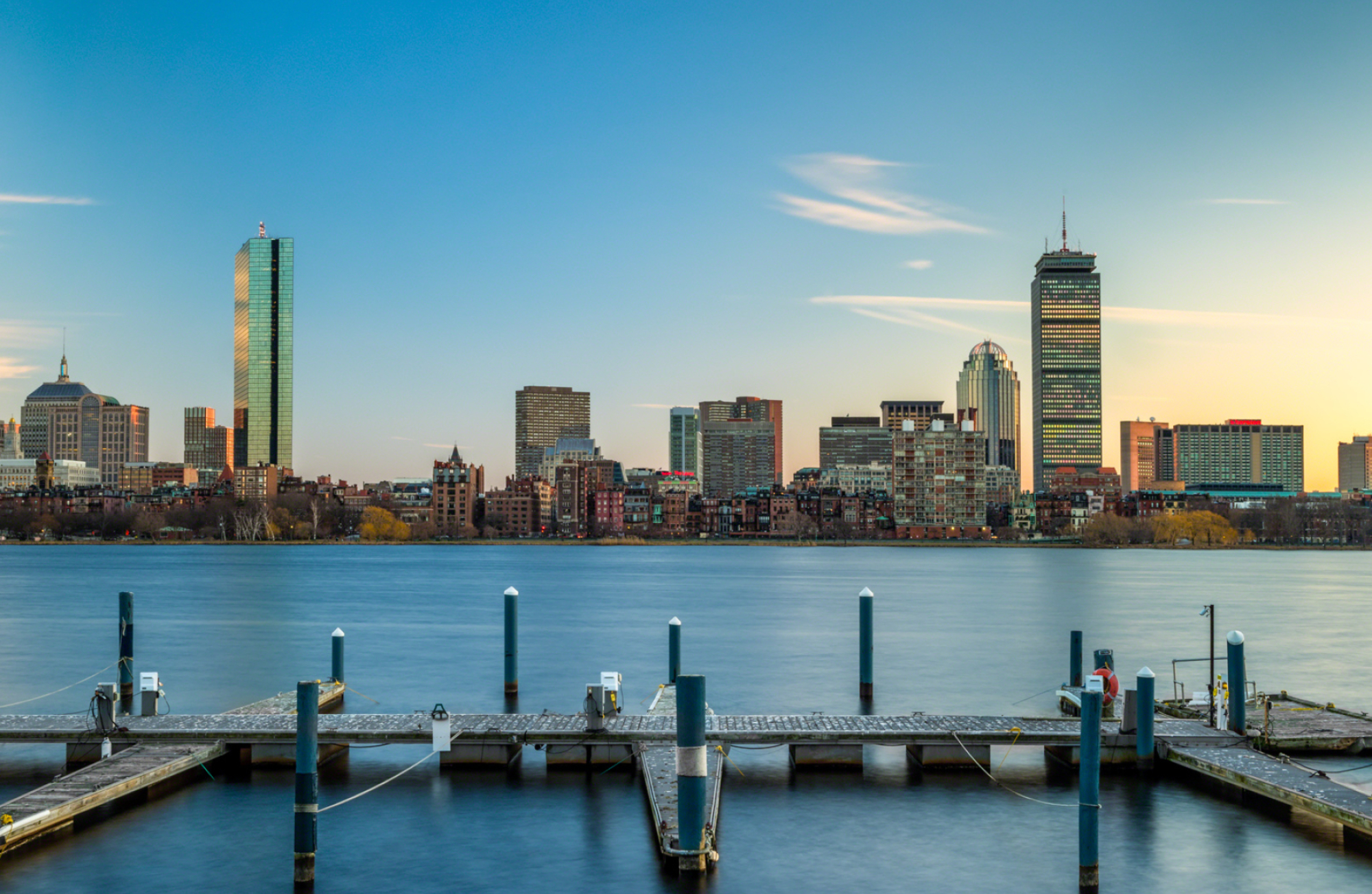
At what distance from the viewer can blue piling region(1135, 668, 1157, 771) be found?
78.6ft

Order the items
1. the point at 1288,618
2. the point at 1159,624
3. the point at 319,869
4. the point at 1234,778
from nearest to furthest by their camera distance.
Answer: the point at 319,869 → the point at 1234,778 → the point at 1159,624 → the point at 1288,618

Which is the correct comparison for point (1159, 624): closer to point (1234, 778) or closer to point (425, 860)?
point (1234, 778)

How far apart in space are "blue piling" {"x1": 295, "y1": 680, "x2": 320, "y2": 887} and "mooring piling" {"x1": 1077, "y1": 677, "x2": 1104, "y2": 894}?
1142 centimetres

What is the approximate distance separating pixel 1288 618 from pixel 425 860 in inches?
2676

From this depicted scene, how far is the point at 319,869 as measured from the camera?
2003cm

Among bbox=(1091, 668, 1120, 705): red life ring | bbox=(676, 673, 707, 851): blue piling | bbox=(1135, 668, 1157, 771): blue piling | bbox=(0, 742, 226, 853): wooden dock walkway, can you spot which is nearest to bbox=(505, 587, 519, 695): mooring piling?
bbox=(0, 742, 226, 853): wooden dock walkway

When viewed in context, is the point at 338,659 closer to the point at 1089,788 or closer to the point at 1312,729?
the point at 1089,788

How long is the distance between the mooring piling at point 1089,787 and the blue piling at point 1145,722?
18.6 ft

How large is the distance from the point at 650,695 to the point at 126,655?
50.5ft

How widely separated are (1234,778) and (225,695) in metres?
29.9

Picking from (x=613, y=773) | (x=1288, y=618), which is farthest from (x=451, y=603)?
(x=613, y=773)

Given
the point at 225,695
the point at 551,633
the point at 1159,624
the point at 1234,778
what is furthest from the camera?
the point at 1159,624

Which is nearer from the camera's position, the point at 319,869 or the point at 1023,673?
the point at 319,869

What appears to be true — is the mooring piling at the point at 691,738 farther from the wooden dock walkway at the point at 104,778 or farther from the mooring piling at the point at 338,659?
the mooring piling at the point at 338,659
